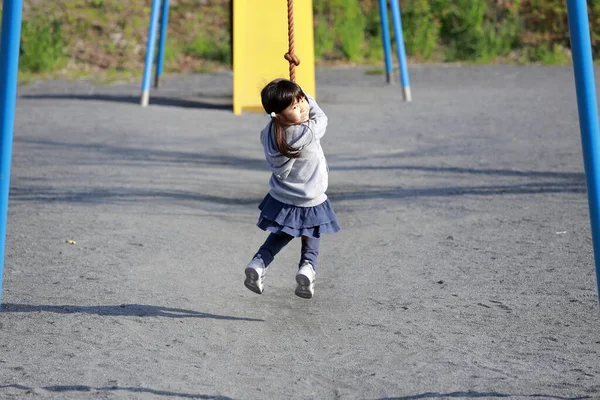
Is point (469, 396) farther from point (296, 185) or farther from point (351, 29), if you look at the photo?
point (351, 29)

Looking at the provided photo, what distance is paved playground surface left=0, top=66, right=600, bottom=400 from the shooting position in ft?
12.9

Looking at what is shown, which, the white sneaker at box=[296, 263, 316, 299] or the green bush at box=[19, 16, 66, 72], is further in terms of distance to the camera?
the green bush at box=[19, 16, 66, 72]

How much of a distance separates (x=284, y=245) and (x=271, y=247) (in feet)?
0.21

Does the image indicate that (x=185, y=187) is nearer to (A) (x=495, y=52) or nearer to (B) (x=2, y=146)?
(B) (x=2, y=146)

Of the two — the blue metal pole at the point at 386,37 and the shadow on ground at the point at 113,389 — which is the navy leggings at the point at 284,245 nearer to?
the shadow on ground at the point at 113,389

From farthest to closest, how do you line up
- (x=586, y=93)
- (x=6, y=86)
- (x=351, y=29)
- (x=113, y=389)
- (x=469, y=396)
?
(x=351, y=29) < (x=6, y=86) < (x=586, y=93) < (x=113, y=389) < (x=469, y=396)

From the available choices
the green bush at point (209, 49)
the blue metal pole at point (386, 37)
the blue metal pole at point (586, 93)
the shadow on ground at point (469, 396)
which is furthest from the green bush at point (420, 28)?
the shadow on ground at point (469, 396)

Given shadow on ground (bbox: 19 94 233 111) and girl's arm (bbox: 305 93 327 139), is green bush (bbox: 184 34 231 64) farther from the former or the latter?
girl's arm (bbox: 305 93 327 139)

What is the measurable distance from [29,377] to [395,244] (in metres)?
2.96

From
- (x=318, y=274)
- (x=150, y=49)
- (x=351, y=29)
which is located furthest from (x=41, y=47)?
(x=318, y=274)

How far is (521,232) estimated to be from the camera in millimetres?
6488

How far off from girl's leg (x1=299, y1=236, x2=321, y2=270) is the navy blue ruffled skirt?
5cm

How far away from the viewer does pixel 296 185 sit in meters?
4.75

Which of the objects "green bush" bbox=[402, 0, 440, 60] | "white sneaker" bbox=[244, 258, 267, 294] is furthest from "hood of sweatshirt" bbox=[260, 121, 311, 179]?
"green bush" bbox=[402, 0, 440, 60]
